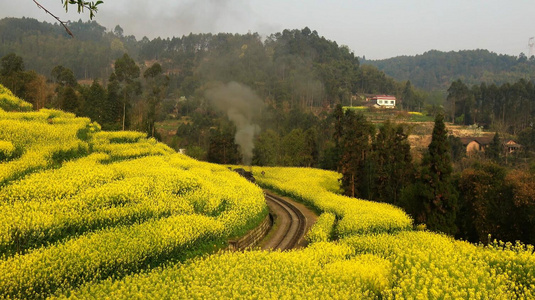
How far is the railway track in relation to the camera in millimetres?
25422

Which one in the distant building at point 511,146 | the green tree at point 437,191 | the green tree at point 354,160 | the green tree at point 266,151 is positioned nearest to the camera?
the green tree at point 437,191

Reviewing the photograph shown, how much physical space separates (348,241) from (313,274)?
8.77 metres

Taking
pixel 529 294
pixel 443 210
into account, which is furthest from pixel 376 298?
pixel 443 210

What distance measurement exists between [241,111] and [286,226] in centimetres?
7068

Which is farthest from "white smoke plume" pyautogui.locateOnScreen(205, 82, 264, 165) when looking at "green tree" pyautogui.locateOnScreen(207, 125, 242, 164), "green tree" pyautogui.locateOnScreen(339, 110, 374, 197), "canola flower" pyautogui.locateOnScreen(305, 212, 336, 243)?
"canola flower" pyautogui.locateOnScreen(305, 212, 336, 243)

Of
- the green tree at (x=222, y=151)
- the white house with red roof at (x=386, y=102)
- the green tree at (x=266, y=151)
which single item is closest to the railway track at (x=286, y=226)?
the green tree at (x=222, y=151)

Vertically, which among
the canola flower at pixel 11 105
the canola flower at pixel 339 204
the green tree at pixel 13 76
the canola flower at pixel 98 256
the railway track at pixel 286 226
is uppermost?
the green tree at pixel 13 76

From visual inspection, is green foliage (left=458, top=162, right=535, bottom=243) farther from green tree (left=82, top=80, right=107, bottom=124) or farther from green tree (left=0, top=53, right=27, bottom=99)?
green tree (left=0, top=53, right=27, bottom=99)

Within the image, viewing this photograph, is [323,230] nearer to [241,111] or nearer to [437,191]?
[437,191]

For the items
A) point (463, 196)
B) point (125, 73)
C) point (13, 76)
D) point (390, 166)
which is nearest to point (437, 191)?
point (463, 196)

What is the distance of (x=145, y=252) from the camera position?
16828mm

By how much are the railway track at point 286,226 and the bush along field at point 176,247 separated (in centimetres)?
221

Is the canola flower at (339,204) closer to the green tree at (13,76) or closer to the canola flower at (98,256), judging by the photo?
the canola flower at (98,256)

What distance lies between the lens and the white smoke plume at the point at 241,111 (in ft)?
271
